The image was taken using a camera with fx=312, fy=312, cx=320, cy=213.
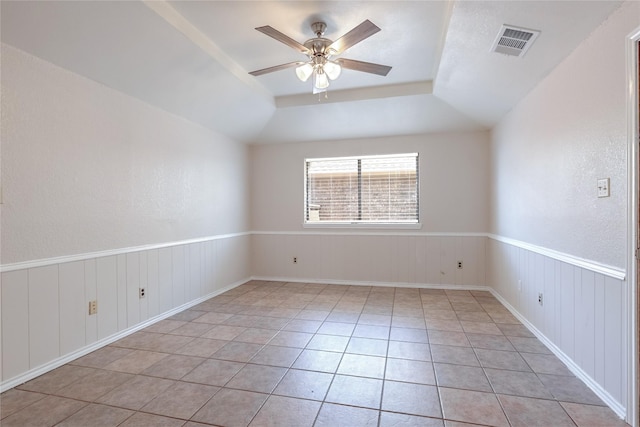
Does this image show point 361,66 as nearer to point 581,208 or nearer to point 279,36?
point 279,36

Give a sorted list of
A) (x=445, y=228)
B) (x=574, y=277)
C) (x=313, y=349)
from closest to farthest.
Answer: (x=574, y=277)
(x=313, y=349)
(x=445, y=228)

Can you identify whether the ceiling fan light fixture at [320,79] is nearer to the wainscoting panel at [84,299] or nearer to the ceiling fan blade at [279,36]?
the ceiling fan blade at [279,36]

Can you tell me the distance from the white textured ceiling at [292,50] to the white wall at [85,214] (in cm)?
28

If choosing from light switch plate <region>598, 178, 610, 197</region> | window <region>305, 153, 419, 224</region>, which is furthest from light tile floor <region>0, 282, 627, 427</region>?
window <region>305, 153, 419, 224</region>

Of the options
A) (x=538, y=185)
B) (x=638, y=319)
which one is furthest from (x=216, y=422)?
(x=538, y=185)

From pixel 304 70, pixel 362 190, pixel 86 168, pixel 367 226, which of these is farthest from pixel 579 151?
pixel 86 168

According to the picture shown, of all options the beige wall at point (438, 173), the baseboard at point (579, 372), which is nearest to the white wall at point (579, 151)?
the baseboard at point (579, 372)

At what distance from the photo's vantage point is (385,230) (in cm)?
489

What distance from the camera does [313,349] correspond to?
2668 millimetres

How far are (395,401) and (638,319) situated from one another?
142 centimetres

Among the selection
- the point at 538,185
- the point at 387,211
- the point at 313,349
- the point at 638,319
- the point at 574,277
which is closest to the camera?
the point at 638,319

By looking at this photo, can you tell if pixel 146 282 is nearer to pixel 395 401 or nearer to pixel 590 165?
pixel 395 401

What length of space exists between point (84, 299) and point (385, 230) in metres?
3.79

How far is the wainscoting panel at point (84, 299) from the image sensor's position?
7.07ft
